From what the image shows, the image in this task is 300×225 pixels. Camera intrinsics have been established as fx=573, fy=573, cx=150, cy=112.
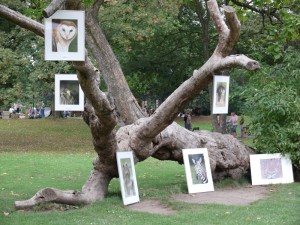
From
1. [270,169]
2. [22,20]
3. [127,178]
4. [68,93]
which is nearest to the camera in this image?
[22,20]

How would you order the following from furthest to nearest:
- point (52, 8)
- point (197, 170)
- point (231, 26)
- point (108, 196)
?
point (197, 170) → point (108, 196) → point (231, 26) → point (52, 8)

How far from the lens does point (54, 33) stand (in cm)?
748

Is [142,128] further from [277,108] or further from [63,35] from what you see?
[63,35]

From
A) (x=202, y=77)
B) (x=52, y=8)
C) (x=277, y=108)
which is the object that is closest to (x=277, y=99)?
(x=277, y=108)

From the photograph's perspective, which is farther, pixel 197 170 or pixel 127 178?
pixel 197 170

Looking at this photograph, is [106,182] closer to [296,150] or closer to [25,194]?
[25,194]

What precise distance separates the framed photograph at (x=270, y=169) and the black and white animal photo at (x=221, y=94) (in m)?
4.08

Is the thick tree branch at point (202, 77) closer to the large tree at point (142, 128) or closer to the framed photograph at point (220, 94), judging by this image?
the large tree at point (142, 128)

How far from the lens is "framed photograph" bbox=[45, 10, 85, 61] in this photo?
7402mm

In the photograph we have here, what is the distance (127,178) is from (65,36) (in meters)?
3.95

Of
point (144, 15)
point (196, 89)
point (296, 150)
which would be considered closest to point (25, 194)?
point (196, 89)

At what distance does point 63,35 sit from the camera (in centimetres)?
752

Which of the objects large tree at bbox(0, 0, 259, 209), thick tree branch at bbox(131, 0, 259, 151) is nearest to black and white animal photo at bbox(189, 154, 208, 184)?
large tree at bbox(0, 0, 259, 209)

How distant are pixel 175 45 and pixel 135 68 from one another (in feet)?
7.80
